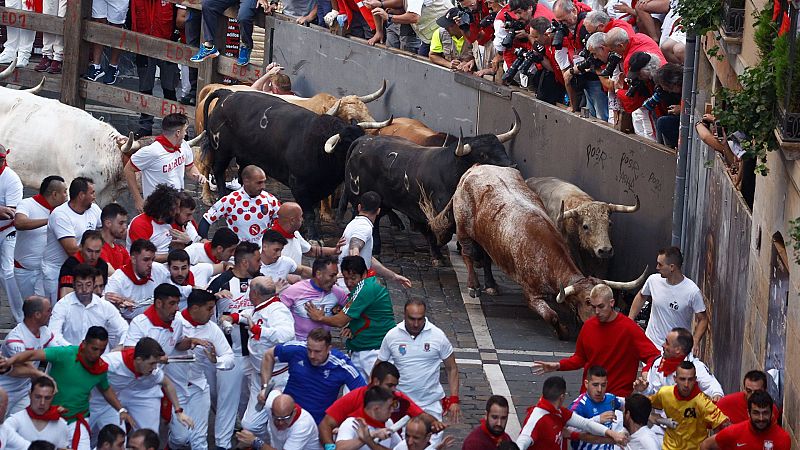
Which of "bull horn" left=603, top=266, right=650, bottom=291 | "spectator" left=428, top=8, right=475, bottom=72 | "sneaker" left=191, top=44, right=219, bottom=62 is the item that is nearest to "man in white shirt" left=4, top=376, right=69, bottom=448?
"bull horn" left=603, top=266, right=650, bottom=291

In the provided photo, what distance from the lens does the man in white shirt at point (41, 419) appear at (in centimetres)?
875

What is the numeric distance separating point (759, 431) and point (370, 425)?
2.33 meters

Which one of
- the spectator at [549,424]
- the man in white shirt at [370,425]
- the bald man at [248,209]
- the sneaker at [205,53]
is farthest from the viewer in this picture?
the sneaker at [205,53]

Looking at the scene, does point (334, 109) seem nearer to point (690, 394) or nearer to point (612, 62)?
point (612, 62)

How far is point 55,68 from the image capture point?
2394 centimetres

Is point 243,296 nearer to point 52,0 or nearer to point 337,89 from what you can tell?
point 337,89

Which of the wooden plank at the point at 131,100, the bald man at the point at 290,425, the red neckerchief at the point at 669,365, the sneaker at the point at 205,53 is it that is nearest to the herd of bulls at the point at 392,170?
the sneaker at the point at 205,53

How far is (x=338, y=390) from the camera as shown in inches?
389

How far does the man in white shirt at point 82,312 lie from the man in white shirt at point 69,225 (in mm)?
1704

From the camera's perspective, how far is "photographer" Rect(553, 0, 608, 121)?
1580 cm

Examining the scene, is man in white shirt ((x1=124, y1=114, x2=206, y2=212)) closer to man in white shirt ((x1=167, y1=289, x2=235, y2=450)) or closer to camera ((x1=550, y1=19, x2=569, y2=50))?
man in white shirt ((x1=167, y1=289, x2=235, y2=450))

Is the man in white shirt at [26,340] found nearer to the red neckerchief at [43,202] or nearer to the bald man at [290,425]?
the bald man at [290,425]

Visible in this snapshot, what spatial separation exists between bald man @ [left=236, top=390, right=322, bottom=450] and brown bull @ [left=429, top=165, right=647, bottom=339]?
4143mm

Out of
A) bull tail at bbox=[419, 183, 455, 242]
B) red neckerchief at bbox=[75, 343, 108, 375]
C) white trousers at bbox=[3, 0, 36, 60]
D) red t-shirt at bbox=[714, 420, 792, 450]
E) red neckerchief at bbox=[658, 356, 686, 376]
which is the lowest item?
white trousers at bbox=[3, 0, 36, 60]
